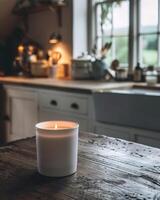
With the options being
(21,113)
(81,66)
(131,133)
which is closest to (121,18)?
(81,66)

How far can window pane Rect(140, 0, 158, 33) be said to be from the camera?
3135mm

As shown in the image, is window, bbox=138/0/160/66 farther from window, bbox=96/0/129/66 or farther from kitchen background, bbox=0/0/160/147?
window, bbox=96/0/129/66

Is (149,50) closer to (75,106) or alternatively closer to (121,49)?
(121,49)

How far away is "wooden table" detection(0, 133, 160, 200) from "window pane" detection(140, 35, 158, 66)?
2.11m

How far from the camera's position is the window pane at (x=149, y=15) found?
3.13m

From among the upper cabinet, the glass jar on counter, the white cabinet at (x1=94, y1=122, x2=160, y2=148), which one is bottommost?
the white cabinet at (x1=94, y1=122, x2=160, y2=148)

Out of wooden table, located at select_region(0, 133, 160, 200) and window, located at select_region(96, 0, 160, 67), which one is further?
window, located at select_region(96, 0, 160, 67)

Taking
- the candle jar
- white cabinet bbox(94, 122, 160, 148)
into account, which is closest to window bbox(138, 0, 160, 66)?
white cabinet bbox(94, 122, 160, 148)

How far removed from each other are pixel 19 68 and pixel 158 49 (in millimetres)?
1683

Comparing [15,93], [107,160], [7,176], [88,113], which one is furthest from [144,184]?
[15,93]

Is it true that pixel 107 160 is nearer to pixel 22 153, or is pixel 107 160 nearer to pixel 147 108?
pixel 22 153

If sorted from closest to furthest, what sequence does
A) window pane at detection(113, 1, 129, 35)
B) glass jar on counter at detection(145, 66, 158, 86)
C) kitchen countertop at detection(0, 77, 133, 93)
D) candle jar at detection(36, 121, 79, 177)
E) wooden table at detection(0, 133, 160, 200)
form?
wooden table at detection(0, 133, 160, 200)
candle jar at detection(36, 121, 79, 177)
kitchen countertop at detection(0, 77, 133, 93)
glass jar on counter at detection(145, 66, 158, 86)
window pane at detection(113, 1, 129, 35)

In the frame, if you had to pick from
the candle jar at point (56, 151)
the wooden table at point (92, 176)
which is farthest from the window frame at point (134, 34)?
the candle jar at point (56, 151)

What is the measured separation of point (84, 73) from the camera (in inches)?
133
